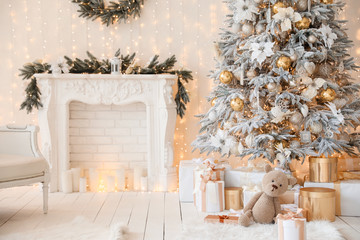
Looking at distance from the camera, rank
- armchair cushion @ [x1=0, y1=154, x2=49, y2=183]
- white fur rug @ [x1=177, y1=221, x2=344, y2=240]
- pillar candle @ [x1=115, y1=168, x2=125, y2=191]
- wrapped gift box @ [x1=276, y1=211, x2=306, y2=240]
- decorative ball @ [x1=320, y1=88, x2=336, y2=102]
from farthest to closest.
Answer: pillar candle @ [x1=115, y1=168, x2=125, y2=191] → decorative ball @ [x1=320, y1=88, x2=336, y2=102] → armchair cushion @ [x1=0, y1=154, x2=49, y2=183] → white fur rug @ [x1=177, y1=221, x2=344, y2=240] → wrapped gift box @ [x1=276, y1=211, x2=306, y2=240]

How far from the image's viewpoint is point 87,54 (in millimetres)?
4312

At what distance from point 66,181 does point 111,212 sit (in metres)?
0.94

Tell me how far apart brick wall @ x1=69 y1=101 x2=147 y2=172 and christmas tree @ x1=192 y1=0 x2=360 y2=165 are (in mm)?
1099

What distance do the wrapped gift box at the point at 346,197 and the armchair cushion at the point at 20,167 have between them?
219cm

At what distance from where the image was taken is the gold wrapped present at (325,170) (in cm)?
321

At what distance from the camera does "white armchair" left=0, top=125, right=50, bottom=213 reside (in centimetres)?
309

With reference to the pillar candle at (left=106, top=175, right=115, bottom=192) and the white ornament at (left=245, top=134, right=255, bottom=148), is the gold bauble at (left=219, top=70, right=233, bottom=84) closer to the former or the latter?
the white ornament at (left=245, top=134, right=255, bottom=148)

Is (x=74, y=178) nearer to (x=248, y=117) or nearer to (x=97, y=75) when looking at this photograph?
(x=97, y=75)

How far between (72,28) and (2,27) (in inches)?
29.2

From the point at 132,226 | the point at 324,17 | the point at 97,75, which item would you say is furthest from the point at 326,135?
the point at 97,75

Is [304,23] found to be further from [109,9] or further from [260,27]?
[109,9]

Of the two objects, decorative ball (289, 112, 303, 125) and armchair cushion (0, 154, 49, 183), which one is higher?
decorative ball (289, 112, 303, 125)

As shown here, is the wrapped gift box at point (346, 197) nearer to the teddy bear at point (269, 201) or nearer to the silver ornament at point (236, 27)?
the teddy bear at point (269, 201)

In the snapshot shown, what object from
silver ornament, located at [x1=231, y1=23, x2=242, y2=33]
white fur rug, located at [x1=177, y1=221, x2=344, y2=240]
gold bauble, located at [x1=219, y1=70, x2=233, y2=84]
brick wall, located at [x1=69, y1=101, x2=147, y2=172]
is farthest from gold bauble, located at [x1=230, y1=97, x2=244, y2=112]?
brick wall, located at [x1=69, y1=101, x2=147, y2=172]
